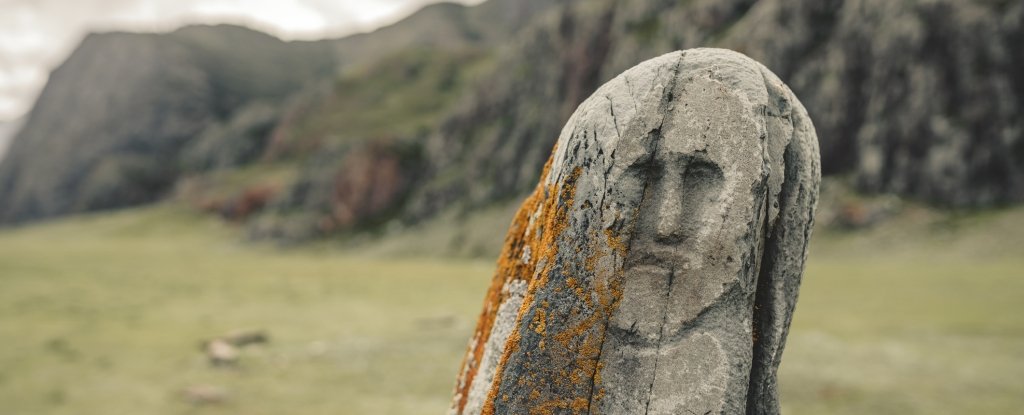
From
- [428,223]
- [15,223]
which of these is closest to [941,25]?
[428,223]

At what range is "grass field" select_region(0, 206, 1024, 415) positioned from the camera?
15125mm

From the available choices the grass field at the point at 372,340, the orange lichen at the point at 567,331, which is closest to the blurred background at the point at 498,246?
the grass field at the point at 372,340

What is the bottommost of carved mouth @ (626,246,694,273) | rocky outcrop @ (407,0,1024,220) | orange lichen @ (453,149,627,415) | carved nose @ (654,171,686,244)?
orange lichen @ (453,149,627,415)

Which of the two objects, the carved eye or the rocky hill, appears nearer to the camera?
the carved eye

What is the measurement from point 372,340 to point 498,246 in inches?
1837

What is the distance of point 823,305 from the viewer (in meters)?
26.2

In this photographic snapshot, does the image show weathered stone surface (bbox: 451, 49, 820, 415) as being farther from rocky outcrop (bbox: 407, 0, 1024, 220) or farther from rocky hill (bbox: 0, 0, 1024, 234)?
rocky hill (bbox: 0, 0, 1024, 234)

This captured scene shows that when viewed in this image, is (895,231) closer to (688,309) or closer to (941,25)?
(941,25)

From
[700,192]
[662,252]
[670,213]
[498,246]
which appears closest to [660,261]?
[662,252]

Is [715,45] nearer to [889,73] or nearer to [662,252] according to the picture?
[889,73]

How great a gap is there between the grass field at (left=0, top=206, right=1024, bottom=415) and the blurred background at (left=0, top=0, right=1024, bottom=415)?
0.13 meters

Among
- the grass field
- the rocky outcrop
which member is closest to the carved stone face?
the grass field

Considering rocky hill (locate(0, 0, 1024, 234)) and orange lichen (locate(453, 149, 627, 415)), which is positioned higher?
rocky hill (locate(0, 0, 1024, 234))

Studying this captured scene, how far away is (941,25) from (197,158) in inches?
7710
